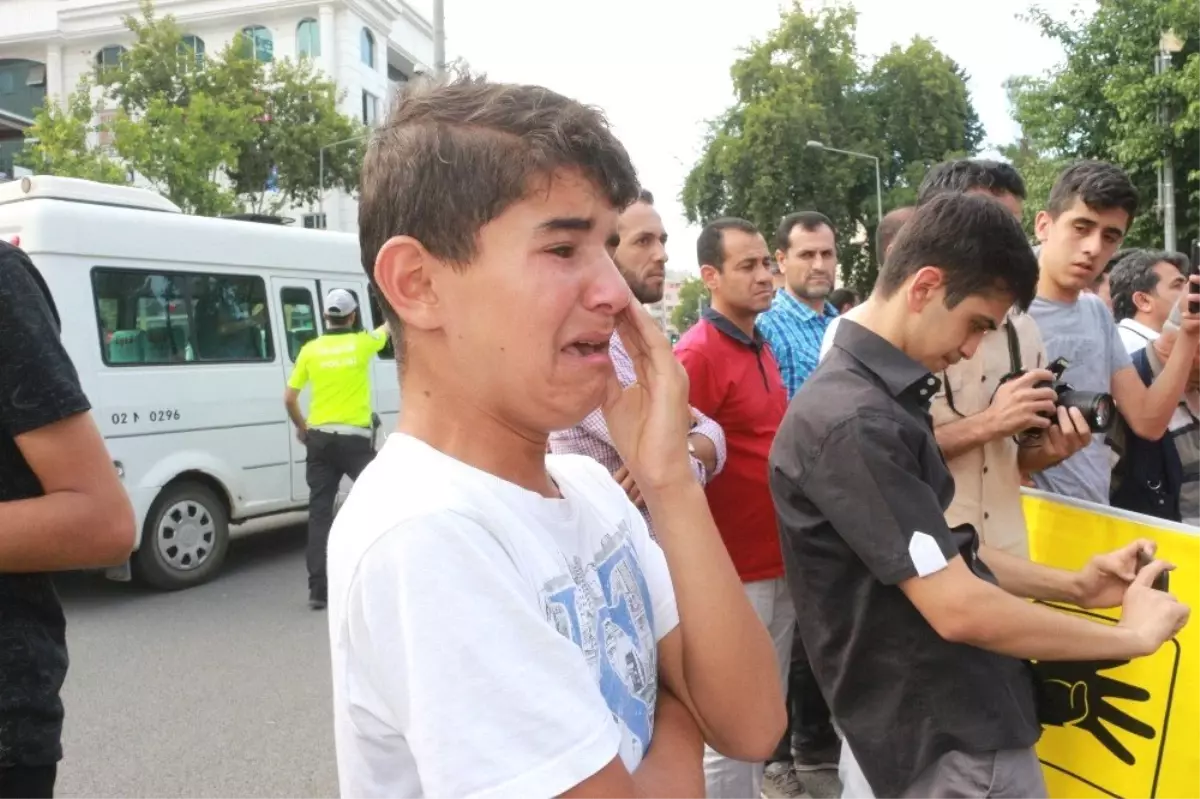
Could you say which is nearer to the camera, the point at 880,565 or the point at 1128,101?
the point at 880,565

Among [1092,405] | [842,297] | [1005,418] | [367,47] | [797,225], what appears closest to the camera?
[1005,418]

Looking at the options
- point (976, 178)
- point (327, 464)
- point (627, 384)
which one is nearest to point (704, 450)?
point (627, 384)

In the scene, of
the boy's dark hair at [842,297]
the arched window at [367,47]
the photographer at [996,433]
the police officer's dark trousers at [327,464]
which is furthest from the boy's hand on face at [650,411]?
the arched window at [367,47]

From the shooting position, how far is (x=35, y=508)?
1.53m

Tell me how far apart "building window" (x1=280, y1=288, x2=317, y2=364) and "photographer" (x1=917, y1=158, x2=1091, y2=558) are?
20.6ft

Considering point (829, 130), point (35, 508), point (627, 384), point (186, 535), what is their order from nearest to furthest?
point (35, 508) < point (627, 384) < point (186, 535) < point (829, 130)

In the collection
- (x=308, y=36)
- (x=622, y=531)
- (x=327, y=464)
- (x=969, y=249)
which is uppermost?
(x=308, y=36)

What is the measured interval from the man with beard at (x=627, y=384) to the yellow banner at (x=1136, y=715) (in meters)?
1.19

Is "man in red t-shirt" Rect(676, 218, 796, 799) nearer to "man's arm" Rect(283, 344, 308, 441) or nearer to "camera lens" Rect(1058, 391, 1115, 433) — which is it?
"camera lens" Rect(1058, 391, 1115, 433)

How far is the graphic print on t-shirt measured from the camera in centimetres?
116

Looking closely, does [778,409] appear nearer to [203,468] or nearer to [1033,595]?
[1033,595]

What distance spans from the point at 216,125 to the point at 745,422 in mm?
22084

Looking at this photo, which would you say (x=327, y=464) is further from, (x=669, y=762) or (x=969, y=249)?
(x=669, y=762)

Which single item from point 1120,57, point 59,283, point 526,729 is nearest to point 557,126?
point 526,729
